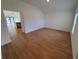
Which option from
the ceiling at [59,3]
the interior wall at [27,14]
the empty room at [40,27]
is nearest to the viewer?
the empty room at [40,27]

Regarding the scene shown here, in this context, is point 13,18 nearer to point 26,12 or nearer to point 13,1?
point 26,12

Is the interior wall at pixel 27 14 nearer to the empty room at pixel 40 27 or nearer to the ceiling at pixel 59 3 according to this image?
the empty room at pixel 40 27

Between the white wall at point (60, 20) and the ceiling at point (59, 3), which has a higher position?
the ceiling at point (59, 3)

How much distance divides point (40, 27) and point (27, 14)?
6.93 feet

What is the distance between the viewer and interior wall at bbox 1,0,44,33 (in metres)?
3.92

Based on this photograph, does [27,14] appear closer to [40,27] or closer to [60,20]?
[40,27]

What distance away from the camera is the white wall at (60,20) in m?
5.33

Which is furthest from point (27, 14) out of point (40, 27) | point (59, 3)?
point (59, 3)

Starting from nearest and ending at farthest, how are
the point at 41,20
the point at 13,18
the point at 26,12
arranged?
the point at 26,12 → the point at 41,20 → the point at 13,18

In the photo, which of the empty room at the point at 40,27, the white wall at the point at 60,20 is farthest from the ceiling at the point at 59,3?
the white wall at the point at 60,20

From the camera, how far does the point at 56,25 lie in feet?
20.9

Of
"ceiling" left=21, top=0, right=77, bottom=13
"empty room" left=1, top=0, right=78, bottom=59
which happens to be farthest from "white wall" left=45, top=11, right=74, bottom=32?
"ceiling" left=21, top=0, right=77, bottom=13

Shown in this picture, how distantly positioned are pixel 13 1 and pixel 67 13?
3676mm

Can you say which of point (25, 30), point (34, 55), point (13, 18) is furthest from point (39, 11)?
point (13, 18)
